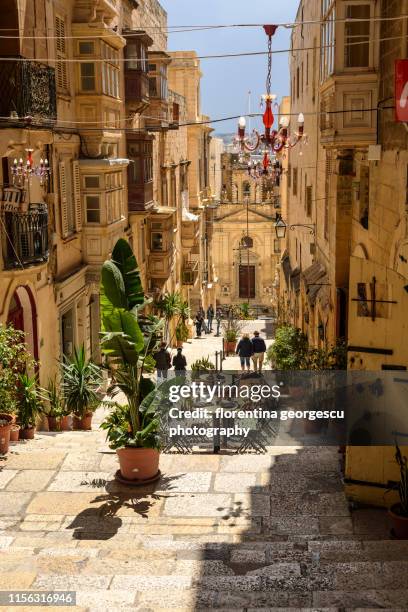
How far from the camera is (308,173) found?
21.1 m

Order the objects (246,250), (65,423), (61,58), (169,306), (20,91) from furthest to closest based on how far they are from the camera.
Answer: (246,250)
(169,306)
(61,58)
(65,423)
(20,91)

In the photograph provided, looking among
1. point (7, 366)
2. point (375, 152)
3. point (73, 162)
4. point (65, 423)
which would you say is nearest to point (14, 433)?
point (7, 366)

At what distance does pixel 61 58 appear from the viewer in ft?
53.1

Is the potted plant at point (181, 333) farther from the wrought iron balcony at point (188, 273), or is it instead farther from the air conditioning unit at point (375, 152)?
the air conditioning unit at point (375, 152)

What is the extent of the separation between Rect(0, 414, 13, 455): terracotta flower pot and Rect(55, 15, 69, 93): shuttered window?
342 inches

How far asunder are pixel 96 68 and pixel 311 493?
12444 millimetres

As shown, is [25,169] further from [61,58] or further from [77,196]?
[77,196]

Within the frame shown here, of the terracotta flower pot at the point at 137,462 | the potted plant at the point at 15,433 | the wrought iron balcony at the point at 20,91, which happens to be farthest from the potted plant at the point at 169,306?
the terracotta flower pot at the point at 137,462

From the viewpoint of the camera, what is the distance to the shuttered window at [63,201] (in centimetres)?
1609

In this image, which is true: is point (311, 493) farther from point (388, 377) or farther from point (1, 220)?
point (1, 220)

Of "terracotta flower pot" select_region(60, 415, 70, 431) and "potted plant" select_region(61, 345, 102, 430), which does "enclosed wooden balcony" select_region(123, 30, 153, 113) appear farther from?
"terracotta flower pot" select_region(60, 415, 70, 431)

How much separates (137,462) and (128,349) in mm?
1398

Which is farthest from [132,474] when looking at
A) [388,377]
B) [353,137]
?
[353,137]

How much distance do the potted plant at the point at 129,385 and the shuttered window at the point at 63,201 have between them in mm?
7132
